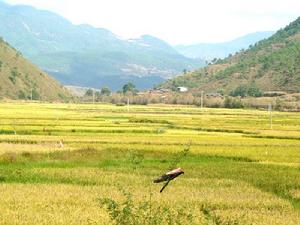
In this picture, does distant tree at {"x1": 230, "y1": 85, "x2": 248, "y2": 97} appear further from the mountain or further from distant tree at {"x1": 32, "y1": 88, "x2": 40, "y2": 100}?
distant tree at {"x1": 32, "y1": 88, "x2": 40, "y2": 100}

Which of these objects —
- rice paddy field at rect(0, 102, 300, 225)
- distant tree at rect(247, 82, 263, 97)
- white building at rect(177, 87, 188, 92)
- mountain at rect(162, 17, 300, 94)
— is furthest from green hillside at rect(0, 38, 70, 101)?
rice paddy field at rect(0, 102, 300, 225)

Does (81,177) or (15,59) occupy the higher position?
(15,59)

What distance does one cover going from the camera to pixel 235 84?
163 meters

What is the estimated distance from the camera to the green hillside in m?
161

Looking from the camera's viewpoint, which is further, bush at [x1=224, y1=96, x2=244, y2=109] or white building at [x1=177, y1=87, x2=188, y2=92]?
white building at [x1=177, y1=87, x2=188, y2=92]

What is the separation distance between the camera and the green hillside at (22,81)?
161m

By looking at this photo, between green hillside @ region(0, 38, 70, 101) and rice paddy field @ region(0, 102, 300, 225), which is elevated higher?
green hillside @ region(0, 38, 70, 101)

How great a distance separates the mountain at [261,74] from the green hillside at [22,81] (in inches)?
1545

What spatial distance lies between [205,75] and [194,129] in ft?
456

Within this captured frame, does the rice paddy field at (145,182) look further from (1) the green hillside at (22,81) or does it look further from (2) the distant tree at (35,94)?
(2) the distant tree at (35,94)

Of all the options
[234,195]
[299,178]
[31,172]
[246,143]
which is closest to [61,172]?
[31,172]

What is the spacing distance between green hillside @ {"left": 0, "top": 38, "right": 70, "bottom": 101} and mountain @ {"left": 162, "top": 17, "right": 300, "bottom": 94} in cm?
3925

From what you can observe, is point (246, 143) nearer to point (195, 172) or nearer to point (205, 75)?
point (195, 172)

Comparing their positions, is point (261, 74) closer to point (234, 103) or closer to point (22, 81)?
point (234, 103)
